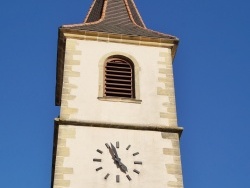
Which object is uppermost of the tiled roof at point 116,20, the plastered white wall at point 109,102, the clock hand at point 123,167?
the tiled roof at point 116,20

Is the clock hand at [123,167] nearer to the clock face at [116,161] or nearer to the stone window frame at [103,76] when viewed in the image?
the clock face at [116,161]

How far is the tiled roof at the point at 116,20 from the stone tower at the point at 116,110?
0.03 metres

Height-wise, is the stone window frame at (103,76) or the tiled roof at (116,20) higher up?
the tiled roof at (116,20)

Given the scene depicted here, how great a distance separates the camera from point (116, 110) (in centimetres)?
1389

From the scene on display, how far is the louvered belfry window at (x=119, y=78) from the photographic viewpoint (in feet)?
47.8

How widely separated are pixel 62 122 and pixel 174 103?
2779 millimetres

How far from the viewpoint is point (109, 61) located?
50.1ft

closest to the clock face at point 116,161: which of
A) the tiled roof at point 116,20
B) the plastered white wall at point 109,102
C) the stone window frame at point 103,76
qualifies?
the plastered white wall at point 109,102

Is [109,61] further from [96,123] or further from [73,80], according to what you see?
[96,123]

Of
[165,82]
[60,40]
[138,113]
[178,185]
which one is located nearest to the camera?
[178,185]

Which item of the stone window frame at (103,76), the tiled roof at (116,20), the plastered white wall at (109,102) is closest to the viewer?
the plastered white wall at (109,102)

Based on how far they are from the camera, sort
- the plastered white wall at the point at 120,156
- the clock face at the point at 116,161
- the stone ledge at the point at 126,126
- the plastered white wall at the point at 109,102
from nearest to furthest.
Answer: the plastered white wall at the point at 120,156
the clock face at the point at 116,161
the stone ledge at the point at 126,126
the plastered white wall at the point at 109,102

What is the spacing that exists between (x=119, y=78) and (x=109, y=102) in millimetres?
1095

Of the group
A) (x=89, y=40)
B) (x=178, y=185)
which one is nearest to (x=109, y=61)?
(x=89, y=40)
